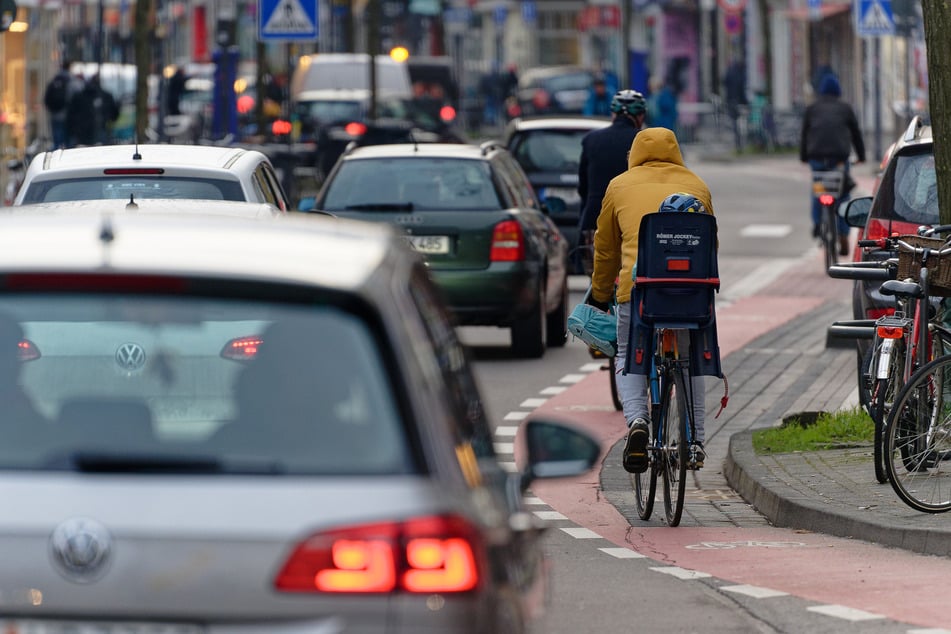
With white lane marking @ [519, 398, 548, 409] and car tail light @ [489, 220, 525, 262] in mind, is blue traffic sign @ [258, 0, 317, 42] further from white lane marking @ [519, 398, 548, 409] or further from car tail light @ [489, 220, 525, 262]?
white lane marking @ [519, 398, 548, 409]

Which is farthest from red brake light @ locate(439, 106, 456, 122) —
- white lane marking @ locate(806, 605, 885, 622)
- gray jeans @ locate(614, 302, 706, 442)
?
white lane marking @ locate(806, 605, 885, 622)

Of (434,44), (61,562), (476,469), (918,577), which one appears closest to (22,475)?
Result: (61,562)

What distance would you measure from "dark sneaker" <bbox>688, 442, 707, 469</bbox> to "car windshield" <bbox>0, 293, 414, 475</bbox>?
542 cm

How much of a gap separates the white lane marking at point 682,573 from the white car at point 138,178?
3.71 metres

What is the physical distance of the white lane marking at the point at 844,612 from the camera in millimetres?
7734

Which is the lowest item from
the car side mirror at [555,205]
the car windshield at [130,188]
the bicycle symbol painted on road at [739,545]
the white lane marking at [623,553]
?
the bicycle symbol painted on road at [739,545]

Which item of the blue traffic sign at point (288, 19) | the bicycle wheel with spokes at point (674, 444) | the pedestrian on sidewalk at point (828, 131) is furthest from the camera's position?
the blue traffic sign at point (288, 19)

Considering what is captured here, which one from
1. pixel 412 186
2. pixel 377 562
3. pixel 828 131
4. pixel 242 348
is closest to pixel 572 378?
pixel 412 186

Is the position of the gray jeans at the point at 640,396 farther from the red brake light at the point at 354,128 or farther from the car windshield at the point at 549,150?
the red brake light at the point at 354,128

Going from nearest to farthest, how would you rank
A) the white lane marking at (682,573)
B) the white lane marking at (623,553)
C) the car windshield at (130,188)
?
the white lane marking at (682,573)
the white lane marking at (623,553)
the car windshield at (130,188)

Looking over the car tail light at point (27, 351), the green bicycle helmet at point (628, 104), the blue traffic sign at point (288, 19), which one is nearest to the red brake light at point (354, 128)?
the blue traffic sign at point (288, 19)

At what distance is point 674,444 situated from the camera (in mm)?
9789

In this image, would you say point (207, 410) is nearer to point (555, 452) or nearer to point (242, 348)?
point (242, 348)

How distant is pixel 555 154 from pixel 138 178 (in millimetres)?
11486
